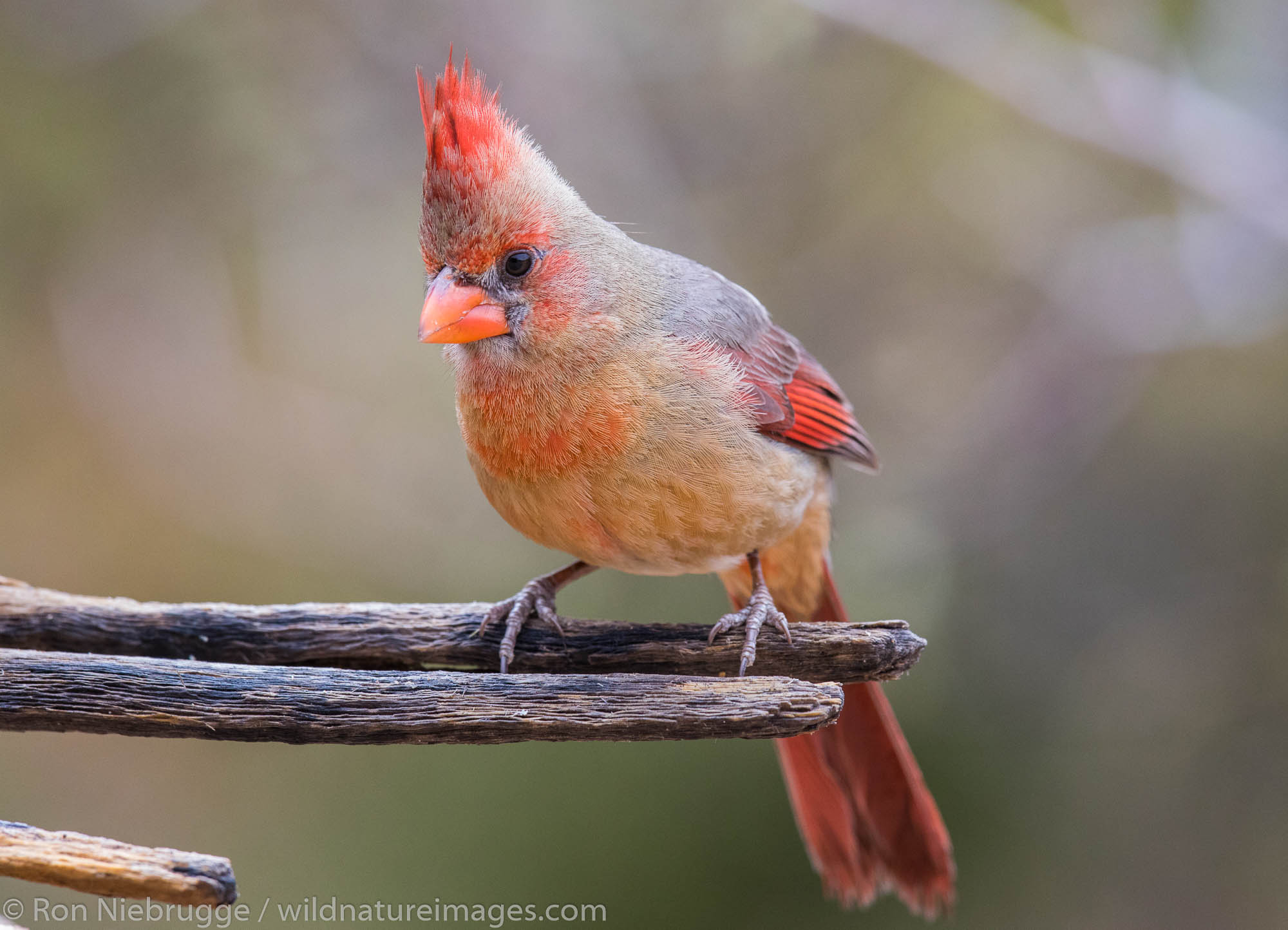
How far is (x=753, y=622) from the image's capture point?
102 inches

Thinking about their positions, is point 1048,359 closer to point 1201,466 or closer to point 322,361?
point 1201,466

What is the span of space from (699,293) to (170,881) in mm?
1852

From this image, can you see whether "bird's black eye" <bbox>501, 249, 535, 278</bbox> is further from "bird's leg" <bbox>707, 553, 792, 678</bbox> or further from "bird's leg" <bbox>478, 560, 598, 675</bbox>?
"bird's leg" <bbox>707, 553, 792, 678</bbox>

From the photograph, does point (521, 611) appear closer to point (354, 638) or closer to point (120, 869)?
point (354, 638)

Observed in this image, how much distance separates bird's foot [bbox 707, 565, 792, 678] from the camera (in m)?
Answer: 2.49

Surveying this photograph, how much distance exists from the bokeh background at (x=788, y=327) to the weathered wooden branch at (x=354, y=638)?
1406 mm

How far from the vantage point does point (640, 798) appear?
4070 millimetres

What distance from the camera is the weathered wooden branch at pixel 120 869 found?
5.26 ft

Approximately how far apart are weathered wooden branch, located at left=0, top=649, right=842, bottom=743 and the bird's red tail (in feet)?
3.71

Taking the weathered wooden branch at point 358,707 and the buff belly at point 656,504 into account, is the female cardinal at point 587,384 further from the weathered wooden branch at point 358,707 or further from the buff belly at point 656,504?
the weathered wooden branch at point 358,707

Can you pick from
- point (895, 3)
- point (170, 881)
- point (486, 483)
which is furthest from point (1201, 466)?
point (170, 881)

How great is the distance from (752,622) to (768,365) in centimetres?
73

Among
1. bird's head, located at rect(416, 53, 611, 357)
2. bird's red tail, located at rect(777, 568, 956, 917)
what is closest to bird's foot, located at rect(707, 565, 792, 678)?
bird's red tail, located at rect(777, 568, 956, 917)

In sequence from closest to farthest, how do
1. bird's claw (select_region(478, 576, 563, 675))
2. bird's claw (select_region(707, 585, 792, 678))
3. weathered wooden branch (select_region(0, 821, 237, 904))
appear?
weathered wooden branch (select_region(0, 821, 237, 904)) < bird's claw (select_region(707, 585, 792, 678)) < bird's claw (select_region(478, 576, 563, 675))
